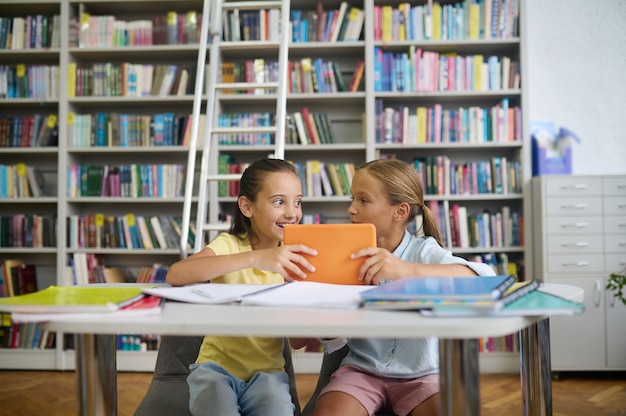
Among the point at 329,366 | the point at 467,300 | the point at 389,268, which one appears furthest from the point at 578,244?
the point at 467,300

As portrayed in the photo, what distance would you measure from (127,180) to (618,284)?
2.74 m

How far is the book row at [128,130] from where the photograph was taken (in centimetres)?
350

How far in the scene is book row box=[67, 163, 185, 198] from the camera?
3484 millimetres

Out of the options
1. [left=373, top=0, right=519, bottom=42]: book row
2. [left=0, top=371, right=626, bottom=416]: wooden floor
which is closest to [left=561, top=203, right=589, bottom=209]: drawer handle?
[left=0, top=371, right=626, bottom=416]: wooden floor

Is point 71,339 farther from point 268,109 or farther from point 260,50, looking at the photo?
point 260,50

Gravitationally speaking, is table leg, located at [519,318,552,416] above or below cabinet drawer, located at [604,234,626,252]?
below

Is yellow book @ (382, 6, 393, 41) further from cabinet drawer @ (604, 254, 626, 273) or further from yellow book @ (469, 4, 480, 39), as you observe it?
cabinet drawer @ (604, 254, 626, 273)

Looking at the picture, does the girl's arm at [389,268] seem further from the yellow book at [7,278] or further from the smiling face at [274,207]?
the yellow book at [7,278]

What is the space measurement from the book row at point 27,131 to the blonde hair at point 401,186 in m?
2.62

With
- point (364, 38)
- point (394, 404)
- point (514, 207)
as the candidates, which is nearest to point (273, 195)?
point (394, 404)

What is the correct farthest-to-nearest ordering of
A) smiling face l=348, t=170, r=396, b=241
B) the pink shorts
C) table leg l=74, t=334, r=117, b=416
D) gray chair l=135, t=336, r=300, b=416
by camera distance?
smiling face l=348, t=170, r=396, b=241
gray chair l=135, t=336, r=300, b=416
the pink shorts
table leg l=74, t=334, r=117, b=416

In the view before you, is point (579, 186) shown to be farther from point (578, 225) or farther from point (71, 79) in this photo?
point (71, 79)

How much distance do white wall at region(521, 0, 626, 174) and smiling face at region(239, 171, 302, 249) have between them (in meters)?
2.43

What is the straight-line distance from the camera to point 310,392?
286cm
